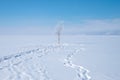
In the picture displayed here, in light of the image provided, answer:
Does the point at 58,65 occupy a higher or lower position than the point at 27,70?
lower

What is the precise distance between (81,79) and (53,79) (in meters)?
1.06

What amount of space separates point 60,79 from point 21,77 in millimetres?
1513

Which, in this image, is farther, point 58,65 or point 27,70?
point 58,65

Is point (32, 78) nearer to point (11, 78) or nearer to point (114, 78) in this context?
point (11, 78)

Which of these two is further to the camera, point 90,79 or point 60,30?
point 60,30

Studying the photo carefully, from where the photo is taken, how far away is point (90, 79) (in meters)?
7.35

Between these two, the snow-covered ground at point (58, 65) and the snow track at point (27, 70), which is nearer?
the snow track at point (27, 70)

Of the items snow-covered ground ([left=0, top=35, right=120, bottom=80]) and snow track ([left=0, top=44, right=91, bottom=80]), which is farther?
snow-covered ground ([left=0, top=35, right=120, bottom=80])

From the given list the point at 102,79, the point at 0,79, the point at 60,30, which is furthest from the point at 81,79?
the point at 60,30

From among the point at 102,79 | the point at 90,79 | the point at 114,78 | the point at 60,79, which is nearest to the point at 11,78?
the point at 60,79

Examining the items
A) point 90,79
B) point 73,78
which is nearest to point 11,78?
point 73,78

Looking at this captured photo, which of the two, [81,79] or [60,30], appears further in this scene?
[60,30]

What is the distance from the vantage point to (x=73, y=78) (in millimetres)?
7707

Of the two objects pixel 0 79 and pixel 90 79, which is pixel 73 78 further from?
pixel 0 79
